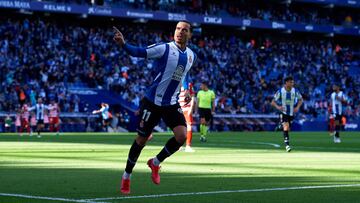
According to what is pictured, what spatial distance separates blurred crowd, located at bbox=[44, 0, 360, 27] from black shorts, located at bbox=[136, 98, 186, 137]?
5041 centimetres

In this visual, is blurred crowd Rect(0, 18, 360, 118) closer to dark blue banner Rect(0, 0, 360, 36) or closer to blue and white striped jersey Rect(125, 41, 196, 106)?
dark blue banner Rect(0, 0, 360, 36)

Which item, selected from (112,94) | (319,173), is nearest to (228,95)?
(112,94)

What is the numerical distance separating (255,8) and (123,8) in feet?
57.7

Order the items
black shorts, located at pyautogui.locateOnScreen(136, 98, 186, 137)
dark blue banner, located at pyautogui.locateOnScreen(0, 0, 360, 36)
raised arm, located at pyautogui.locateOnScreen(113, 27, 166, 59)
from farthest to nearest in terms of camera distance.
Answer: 1. dark blue banner, located at pyautogui.locateOnScreen(0, 0, 360, 36)
2. black shorts, located at pyautogui.locateOnScreen(136, 98, 186, 137)
3. raised arm, located at pyautogui.locateOnScreen(113, 27, 166, 59)

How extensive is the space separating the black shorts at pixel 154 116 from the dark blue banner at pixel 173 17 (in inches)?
1841

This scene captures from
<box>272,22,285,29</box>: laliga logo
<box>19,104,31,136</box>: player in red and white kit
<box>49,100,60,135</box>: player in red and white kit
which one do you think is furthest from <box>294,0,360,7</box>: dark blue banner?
<box>19,104,31,136</box>: player in red and white kit

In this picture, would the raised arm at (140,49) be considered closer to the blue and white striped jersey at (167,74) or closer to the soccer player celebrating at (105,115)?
the blue and white striped jersey at (167,74)

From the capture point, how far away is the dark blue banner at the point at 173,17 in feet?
194

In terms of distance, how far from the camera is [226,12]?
7544 cm

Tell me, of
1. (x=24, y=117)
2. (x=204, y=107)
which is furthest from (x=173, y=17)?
(x=204, y=107)

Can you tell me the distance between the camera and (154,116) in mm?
12125

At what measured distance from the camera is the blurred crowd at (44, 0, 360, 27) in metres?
67.9

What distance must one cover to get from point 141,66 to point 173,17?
10.3 meters

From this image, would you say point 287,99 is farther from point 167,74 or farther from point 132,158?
point 132,158
